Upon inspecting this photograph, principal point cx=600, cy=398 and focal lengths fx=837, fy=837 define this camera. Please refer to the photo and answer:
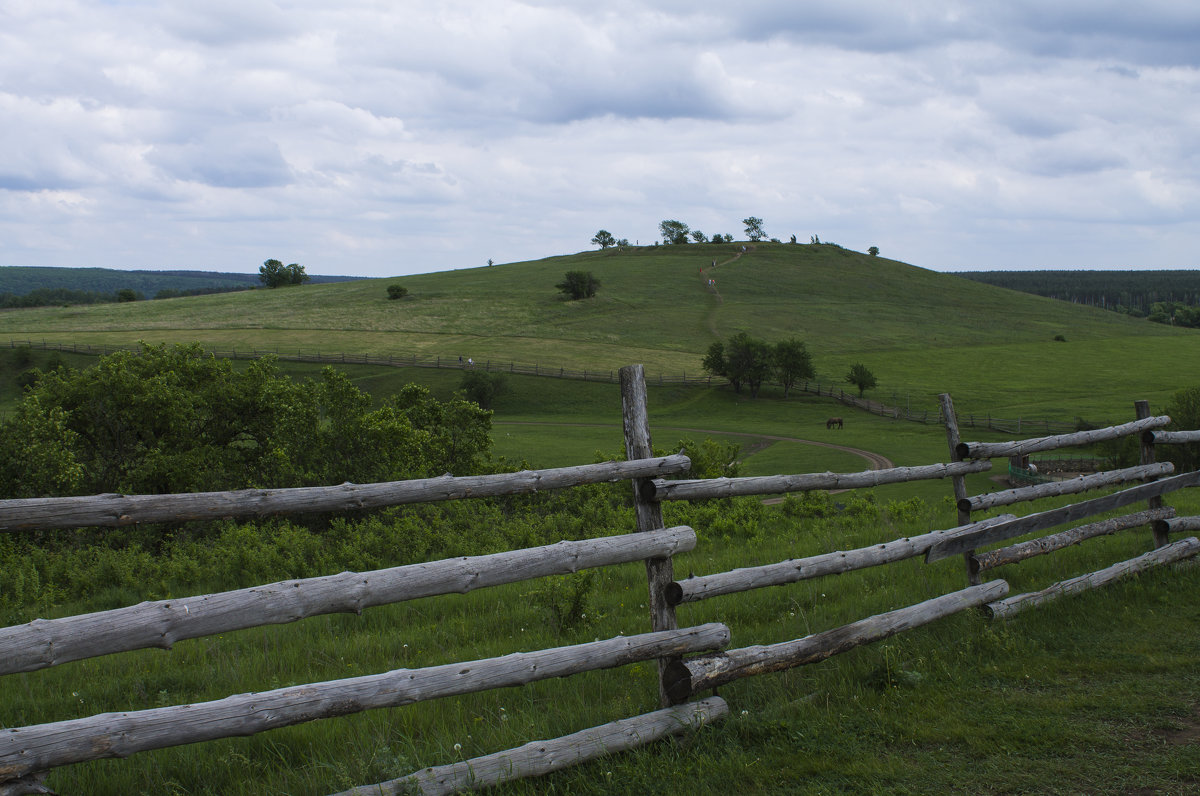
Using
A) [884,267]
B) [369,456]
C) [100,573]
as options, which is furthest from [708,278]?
[100,573]

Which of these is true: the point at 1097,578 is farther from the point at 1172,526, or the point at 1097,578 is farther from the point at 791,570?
the point at 791,570

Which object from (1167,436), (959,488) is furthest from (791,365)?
(959,488)

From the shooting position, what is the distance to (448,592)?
4.18m

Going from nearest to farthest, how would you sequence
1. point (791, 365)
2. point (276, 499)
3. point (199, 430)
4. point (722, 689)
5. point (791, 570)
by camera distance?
point (276, 499)
point (722, 689)
point (791, 570)
point (199, 430)
point (791, 365)

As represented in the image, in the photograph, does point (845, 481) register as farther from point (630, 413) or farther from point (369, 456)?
point (369, 456)

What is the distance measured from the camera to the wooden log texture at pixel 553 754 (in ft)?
13.0

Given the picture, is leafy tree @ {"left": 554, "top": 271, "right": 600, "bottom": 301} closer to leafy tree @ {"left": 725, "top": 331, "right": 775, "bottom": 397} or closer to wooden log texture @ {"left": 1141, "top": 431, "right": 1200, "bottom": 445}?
leafy tree @ {"left": 725, "top": 331, "right": 775, "bottom": 397}

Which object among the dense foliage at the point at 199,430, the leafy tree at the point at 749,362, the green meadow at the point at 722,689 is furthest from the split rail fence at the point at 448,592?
the leafy tree at the point at 749,362

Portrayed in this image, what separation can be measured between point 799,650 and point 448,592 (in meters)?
2.41

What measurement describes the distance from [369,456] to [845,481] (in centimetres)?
1766

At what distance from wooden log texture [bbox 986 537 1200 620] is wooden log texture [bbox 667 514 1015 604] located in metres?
0.67

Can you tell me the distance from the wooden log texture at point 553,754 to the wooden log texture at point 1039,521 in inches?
109

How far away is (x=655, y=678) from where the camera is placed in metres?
5.50

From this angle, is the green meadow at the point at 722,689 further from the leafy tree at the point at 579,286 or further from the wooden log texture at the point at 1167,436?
the leafy tree at the point at 579,286
